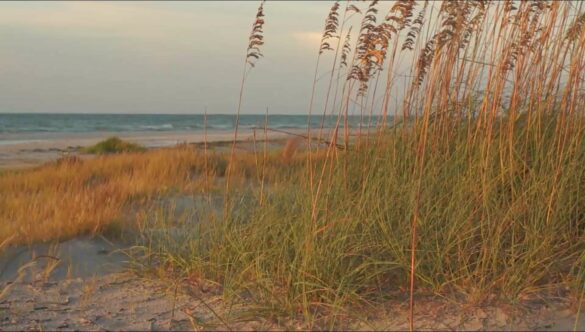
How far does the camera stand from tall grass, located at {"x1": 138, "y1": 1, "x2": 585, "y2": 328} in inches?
102

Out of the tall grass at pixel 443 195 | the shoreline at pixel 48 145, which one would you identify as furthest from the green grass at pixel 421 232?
the shoreline at pixel 48 145

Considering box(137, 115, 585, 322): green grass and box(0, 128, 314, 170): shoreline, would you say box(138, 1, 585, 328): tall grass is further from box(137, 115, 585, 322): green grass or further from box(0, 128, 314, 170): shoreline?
box(0, 128, 314, 170): shoreline

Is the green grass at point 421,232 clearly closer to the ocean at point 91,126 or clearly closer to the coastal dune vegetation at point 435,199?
the coastal dune vegetation at point 435,199

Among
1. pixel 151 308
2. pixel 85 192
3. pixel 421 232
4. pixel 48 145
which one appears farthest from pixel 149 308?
pixel 48 145

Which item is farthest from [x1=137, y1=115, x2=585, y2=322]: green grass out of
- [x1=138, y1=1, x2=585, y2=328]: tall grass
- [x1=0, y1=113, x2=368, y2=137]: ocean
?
[x1=0, y1=113, x2=368, y2=137]: ocean

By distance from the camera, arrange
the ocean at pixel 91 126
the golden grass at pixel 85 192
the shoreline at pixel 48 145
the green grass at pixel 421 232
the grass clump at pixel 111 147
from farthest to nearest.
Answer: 1. the ocean at pixel 91 126
2. the grass clump at pixel 111 147
3. the shoreline at pixel 48 145
4. the golden grass at pixel 85 192
5. the green grass at pixel 421 232

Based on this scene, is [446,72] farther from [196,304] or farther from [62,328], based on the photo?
[62,328]

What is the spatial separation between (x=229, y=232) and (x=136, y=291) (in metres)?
0.51

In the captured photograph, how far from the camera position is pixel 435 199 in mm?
2902

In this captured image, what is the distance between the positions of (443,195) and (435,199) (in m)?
0.04

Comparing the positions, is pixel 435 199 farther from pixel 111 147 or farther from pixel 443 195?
pixel 111 147

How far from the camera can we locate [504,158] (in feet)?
10.1

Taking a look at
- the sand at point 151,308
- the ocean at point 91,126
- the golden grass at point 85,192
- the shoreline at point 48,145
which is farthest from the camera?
the ocean at point 91,126

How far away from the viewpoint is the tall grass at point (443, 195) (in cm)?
259
